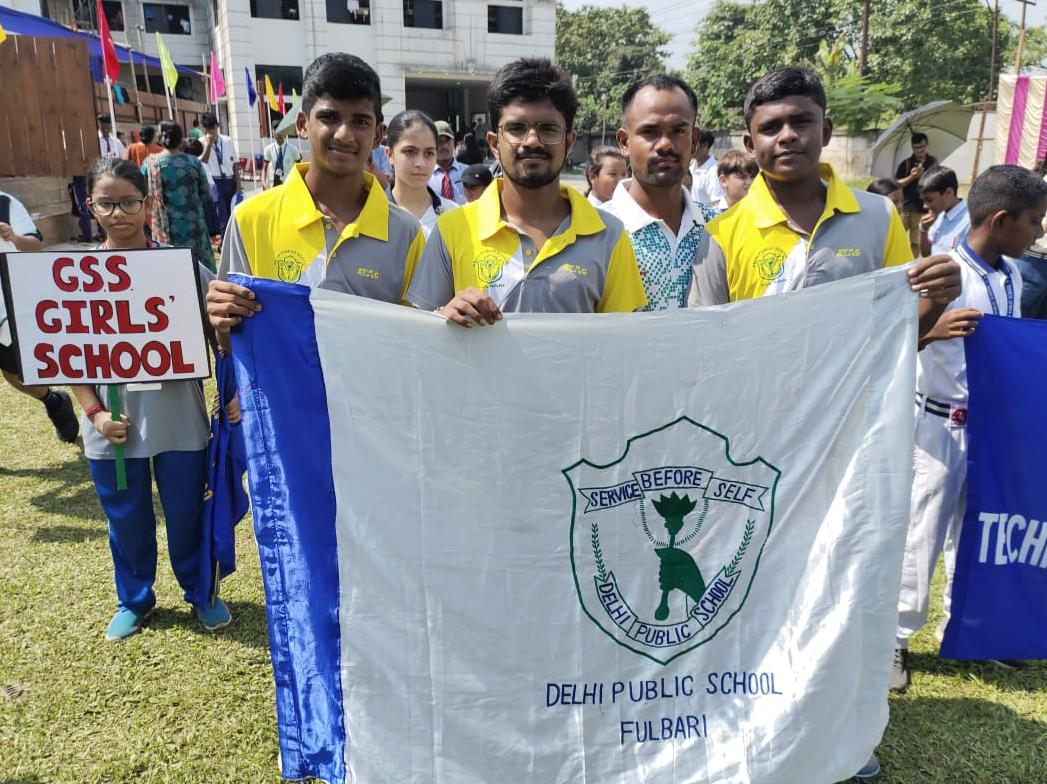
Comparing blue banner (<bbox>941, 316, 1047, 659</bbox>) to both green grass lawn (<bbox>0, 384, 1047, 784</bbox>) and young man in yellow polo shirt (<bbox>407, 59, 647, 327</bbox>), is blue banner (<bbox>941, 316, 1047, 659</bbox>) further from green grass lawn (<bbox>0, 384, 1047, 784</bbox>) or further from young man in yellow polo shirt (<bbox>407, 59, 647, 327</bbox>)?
young man in yellow polo shirt (<bbox>407, 59, 647, 327</bbox>)

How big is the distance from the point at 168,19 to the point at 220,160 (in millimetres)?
29026

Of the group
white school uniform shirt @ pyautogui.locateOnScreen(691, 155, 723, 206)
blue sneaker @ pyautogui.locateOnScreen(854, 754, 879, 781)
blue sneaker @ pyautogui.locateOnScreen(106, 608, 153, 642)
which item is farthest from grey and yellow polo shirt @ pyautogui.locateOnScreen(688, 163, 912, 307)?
white school uniform shirt @ pyautogui.locateOnScreen(691, 155, 723, 206)

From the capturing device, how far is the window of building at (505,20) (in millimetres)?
32000

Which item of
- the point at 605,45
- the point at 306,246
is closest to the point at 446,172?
the point at 306,246

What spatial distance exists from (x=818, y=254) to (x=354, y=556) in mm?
1632

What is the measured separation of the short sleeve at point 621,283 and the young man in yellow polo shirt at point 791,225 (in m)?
0.28

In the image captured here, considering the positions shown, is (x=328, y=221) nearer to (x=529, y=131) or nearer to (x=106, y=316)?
(x=529, y=131)

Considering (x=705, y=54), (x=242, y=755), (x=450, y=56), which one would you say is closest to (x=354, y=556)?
(x=242, y=755)

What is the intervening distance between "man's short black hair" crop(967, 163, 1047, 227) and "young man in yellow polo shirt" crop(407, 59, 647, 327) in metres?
1.43

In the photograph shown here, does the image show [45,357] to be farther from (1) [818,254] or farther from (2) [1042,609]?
(2) [1042,609]

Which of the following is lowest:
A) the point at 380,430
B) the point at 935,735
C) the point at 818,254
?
the point at 935,735

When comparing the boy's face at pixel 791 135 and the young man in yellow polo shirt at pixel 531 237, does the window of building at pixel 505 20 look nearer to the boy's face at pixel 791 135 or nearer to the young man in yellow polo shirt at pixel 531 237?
the boy's face at pixel 791 135

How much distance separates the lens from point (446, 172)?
736 centimetres

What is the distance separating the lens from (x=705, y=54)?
4622 centimetres
